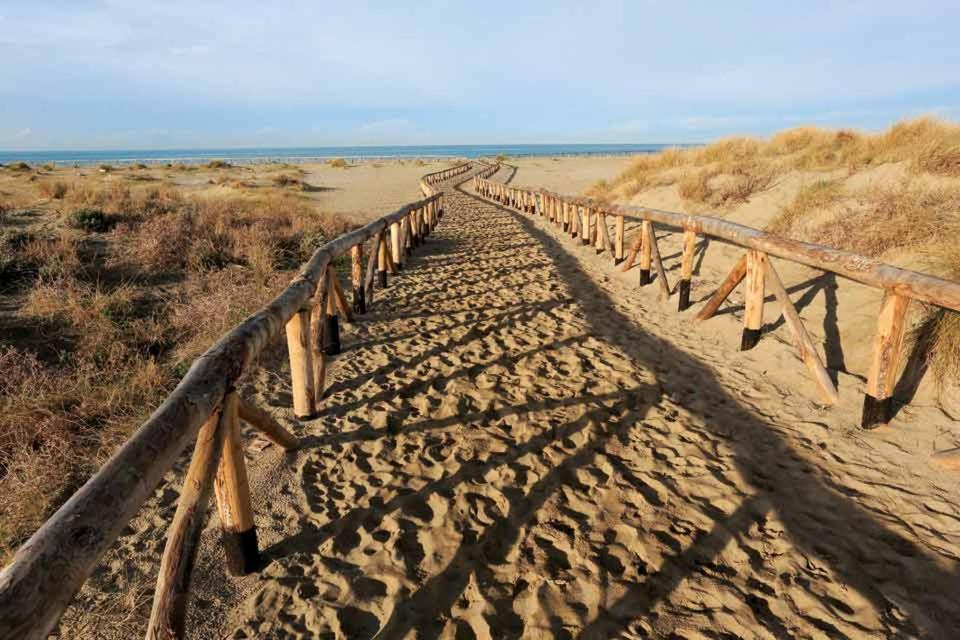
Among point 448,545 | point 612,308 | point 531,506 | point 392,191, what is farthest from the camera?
point 392,191

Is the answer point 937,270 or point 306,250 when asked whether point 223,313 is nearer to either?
point 306,250

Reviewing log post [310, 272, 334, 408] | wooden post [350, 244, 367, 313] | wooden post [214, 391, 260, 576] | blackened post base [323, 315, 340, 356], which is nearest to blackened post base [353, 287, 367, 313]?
wooden post [350, 244, 367, 313]

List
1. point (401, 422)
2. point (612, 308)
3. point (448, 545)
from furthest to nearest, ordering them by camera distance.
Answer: point (612, 308) < point (401, 422) < point (448, 545)

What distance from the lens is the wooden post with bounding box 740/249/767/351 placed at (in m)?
5.34

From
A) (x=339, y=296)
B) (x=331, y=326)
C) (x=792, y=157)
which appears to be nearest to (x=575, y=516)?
(x=331, y=326)

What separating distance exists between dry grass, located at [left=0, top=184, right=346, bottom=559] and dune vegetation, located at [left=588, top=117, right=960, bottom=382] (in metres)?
6.73

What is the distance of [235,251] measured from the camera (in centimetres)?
953

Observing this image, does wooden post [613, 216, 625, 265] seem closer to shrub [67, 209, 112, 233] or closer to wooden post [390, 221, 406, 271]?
wooden post [390, 221, 406, 271]

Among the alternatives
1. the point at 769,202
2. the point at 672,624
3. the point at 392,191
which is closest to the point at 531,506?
the point at 672,624

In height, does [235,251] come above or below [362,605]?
above

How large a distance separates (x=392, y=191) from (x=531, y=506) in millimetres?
26344

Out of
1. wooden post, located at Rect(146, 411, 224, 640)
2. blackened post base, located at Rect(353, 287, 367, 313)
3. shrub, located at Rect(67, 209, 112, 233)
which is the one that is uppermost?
shrub, located at Rect(67, 209, 112, 233)

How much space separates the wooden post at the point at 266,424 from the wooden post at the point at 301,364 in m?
0.35

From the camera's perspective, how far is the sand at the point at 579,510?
8.01 ft
